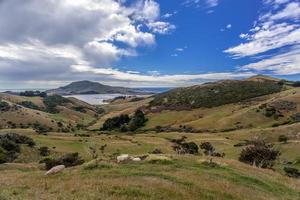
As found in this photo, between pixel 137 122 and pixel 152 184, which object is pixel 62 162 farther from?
pixel 137 122

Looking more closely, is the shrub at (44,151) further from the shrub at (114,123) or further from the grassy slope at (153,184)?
the shrub at (114,123)

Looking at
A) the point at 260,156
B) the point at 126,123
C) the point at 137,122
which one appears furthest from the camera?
the point at 126,123

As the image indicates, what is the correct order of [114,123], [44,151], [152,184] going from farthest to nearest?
1. [114,123]
2. [44,151]
3. [152,184]

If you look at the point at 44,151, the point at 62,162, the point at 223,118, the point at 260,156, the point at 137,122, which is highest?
the point at 62,162

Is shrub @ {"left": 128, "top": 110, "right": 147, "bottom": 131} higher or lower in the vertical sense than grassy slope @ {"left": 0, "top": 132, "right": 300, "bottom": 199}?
lower

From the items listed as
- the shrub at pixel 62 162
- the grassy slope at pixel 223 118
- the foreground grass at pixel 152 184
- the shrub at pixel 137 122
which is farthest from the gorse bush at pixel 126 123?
the foreground grass at pixel 152 184

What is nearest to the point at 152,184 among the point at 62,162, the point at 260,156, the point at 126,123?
the point at 62,162

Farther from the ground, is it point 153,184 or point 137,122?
point 153,184

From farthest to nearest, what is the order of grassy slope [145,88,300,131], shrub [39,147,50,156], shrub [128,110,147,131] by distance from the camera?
shrub [128,110,147,131], grassy slope [145,88,300,131], shrub [39,147,50,156]

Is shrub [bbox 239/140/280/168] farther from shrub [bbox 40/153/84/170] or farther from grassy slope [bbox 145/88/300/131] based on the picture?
grassy slope [bbox 145/88/300/131]

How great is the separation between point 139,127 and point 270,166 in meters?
142

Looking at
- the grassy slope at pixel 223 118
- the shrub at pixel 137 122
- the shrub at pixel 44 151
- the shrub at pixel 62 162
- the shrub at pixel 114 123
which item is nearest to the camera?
the shrub at pixel 62 162

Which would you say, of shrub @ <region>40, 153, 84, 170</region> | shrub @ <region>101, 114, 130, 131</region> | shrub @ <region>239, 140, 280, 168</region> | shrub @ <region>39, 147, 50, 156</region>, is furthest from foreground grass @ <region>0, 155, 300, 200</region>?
shrub @ <region>101, 114, 130, 131</region>

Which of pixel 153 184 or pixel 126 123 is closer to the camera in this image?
pixel 153 184
